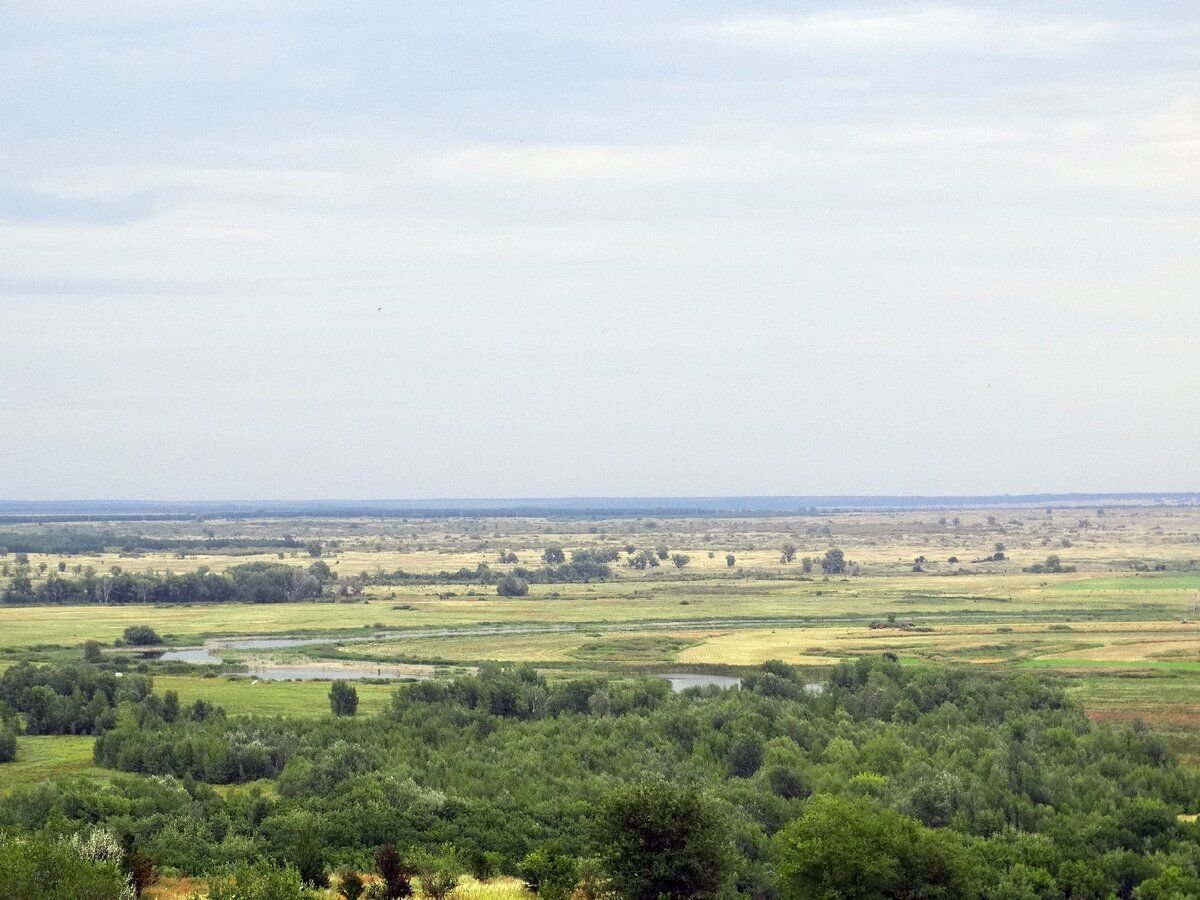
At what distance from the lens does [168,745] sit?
62406 mm

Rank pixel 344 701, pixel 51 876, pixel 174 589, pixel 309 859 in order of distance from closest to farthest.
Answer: pixel 51 876, pixel 309 859, pixel 344 701, pixel 174 589

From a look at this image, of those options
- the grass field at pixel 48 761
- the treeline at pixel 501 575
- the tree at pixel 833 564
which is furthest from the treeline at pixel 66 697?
the tree at pixel 833 564

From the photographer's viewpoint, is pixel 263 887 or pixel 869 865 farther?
pixel 869 865

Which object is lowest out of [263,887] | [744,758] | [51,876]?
[744,758]

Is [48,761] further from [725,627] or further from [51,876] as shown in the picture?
[725,627]

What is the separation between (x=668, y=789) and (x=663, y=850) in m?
2.31

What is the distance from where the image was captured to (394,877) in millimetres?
37281

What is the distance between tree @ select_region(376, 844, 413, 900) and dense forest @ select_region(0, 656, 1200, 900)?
1366 millimetres

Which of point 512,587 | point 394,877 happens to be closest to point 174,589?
point 512,587

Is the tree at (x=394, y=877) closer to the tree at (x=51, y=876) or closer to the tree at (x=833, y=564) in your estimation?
the tree at (x=51, y=876)

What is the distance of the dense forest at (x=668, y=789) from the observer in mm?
39031

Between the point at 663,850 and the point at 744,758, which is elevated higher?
the point at 663,850

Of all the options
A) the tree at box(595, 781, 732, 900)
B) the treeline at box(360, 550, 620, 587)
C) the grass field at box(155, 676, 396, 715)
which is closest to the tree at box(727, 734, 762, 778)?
the tree at box(595, 781, 732, 900)

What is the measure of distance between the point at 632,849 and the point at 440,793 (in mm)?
12629
